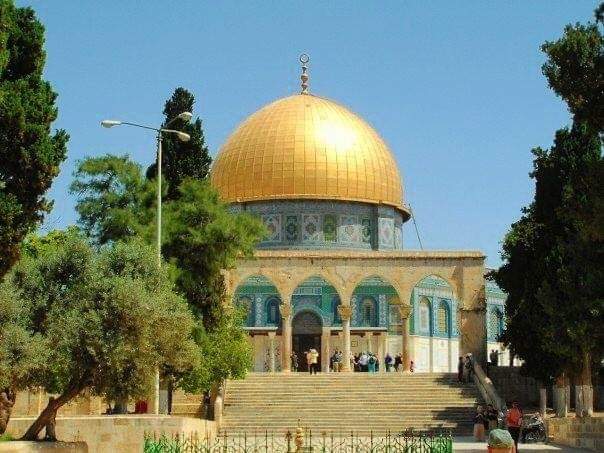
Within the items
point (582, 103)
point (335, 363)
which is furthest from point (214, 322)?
point (582, 103)

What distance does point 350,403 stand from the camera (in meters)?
29.8

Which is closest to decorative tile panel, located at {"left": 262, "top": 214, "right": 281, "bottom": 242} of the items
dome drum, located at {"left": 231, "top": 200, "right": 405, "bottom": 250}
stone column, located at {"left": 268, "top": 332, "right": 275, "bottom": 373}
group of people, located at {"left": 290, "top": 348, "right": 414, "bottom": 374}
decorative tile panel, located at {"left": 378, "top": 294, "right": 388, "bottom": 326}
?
dome drum, located at {"left": 231, "top": 200, "right": 405, "bottom": 250}

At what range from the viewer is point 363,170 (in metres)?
45.6

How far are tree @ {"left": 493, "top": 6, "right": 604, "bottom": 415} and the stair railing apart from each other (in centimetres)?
116

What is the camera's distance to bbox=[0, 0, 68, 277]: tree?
45.1 ft

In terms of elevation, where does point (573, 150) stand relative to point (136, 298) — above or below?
above

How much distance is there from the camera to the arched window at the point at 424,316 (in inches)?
1871

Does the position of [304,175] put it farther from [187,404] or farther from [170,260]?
[170,260]

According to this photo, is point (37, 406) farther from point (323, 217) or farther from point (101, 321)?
point (323, 217)

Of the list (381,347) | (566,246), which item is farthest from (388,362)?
(566,246)

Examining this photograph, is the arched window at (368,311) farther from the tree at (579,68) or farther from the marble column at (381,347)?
the tree at (579,68)

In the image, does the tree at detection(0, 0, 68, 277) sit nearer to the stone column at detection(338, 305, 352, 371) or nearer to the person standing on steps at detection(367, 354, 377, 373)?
the stone column at detection(338, 305, 352, 371)

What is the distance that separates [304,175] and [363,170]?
269 centimetres

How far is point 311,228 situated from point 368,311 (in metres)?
5.06
